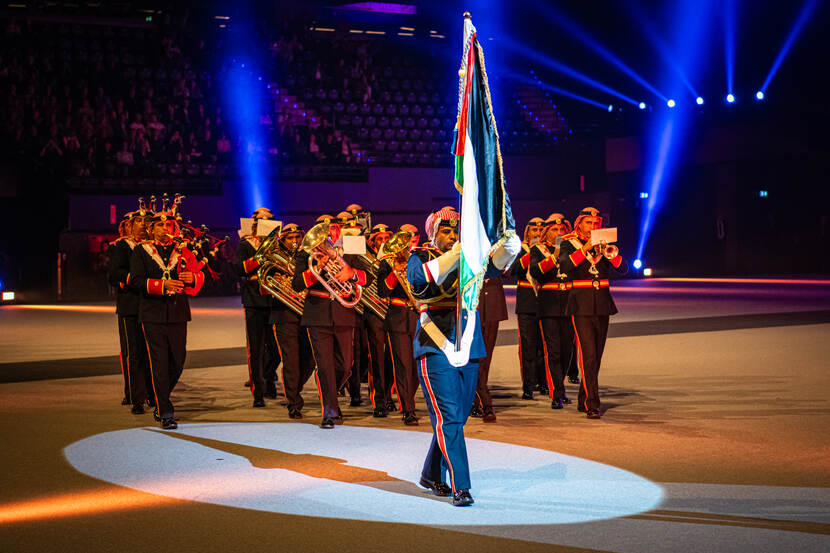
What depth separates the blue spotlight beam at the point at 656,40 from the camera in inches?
1100

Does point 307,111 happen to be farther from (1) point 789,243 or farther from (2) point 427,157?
(1) point 789,243

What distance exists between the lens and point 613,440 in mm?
8227

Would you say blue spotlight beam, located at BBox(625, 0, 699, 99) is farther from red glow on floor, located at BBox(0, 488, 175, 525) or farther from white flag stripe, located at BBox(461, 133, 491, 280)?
red glow on floor, located at BBox(0, 488, 175, 525)

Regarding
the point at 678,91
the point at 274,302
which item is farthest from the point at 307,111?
the point at 274,302

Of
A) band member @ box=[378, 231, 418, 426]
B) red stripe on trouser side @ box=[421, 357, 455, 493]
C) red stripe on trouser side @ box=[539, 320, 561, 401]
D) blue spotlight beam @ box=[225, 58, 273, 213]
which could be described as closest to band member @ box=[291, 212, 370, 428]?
band member @ box=[378, 231, 418, 426]

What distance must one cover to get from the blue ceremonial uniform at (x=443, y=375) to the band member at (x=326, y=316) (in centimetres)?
277

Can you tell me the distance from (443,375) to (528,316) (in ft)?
15.9

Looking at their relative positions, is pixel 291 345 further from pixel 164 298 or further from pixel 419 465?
pixel 419 465

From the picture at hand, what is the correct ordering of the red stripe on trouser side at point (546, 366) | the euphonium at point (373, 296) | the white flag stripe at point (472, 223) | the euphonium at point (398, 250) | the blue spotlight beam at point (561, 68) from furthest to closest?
the blue spotlight beam at point (561, 68) → the red stripe on trouser side at point (546, 366) → the euphonium at point (373, 296) → the euphonium at point (398, 250) → the white flag stripe at point (472, 223)

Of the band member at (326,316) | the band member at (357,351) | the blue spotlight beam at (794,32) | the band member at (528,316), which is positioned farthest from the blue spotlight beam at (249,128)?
the band member at (326,316)

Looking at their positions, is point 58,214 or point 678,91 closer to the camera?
point 58,214

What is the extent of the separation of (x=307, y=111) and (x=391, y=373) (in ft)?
73.3

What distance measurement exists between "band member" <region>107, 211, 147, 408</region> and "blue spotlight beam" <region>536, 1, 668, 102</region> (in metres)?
21.8

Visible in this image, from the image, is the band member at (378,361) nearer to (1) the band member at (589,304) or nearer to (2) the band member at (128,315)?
(1) the band member at (589,304)
